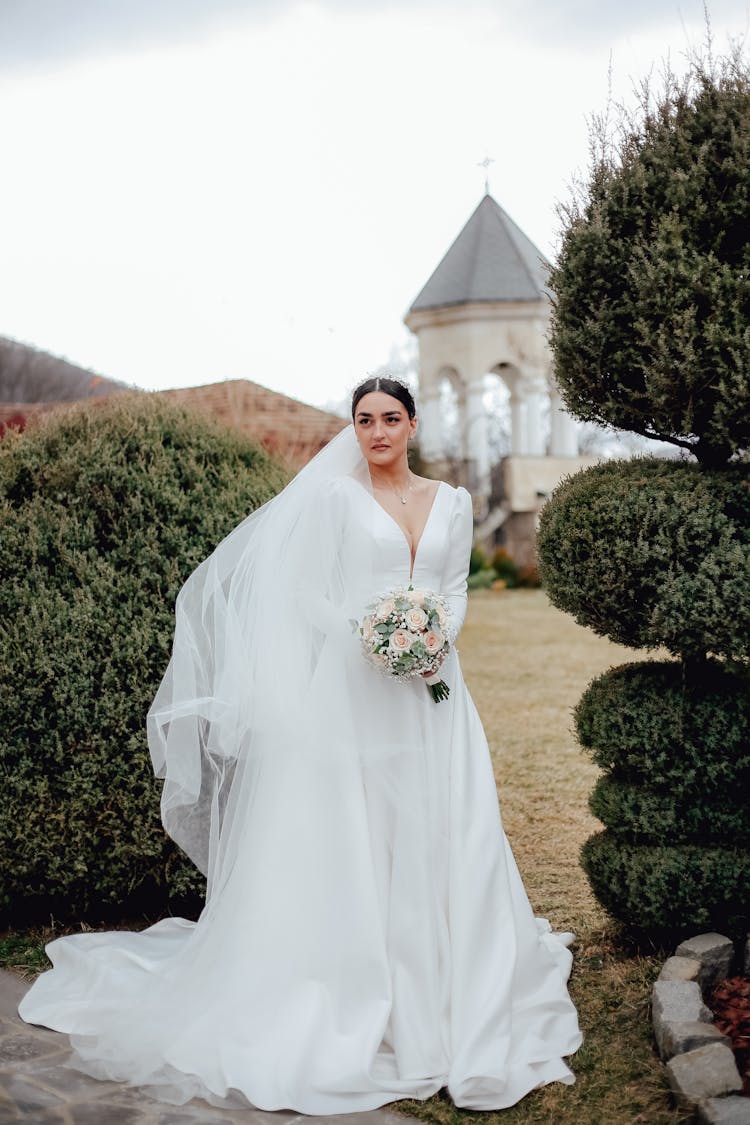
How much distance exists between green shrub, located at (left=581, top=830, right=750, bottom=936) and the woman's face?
6.69 ft

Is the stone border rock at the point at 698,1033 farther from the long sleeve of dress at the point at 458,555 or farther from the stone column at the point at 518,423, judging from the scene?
the stone column at the point at 518,423

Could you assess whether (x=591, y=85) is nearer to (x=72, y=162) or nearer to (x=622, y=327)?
(x=622, y=327)

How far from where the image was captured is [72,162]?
16.1 meters

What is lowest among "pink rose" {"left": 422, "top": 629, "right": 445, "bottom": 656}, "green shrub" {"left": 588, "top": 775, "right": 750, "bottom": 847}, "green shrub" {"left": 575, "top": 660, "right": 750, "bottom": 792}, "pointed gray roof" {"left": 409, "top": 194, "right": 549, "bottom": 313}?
"green shrub" {"left": 588, "top": 775, "right": 750, "bottom": 847}

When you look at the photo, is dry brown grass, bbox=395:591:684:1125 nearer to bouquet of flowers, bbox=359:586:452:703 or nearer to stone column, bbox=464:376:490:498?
bouquet of flowers, bbox=359:586:452:703

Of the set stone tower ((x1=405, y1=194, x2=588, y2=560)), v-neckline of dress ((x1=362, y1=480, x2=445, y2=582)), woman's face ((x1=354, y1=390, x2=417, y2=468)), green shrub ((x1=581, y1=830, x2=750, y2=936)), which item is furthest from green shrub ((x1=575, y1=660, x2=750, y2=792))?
stone tower ((x1=405, y1=194, x2=588, y2=560))

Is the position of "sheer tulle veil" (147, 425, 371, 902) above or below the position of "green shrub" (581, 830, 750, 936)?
above

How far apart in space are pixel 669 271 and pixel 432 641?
176cm

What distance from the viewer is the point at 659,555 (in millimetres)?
4078

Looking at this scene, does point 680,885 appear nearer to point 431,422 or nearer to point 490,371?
point 431,422

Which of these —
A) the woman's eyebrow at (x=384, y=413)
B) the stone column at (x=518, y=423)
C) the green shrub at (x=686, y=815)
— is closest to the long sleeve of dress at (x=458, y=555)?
the woman's eyebrow at (x=384, y=413)

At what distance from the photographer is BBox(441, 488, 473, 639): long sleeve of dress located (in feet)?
14.3

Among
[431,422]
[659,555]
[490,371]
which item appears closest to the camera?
[659,555]

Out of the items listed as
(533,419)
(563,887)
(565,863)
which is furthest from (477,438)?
(563,887)
